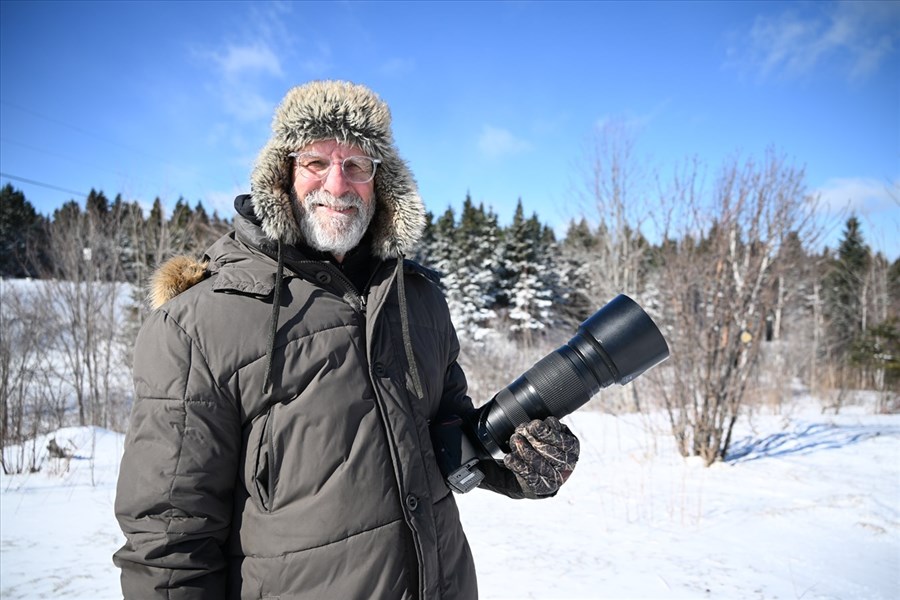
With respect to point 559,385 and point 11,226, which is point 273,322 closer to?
point 559,385

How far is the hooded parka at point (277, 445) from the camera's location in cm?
118

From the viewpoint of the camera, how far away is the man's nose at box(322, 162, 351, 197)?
64.0 inches

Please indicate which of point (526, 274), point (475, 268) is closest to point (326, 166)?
point (526, 274)

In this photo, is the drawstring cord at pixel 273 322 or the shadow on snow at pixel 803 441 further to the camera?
the shadow on snow at pixel 803 441

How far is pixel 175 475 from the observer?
117 cm

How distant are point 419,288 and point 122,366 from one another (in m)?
17.6

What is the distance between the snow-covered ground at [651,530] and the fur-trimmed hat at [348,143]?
238cm

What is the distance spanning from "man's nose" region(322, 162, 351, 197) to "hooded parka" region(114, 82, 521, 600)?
232 mm

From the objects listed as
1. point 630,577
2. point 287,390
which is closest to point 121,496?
point 287,390

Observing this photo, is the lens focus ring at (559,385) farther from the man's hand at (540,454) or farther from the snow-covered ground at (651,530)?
the snow-covered ground at (651,530)

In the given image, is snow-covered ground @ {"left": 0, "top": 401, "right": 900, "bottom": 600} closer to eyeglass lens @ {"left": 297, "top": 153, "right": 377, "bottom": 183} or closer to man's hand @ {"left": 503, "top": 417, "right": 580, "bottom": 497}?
man's hand @ {"left": 503, "top": 417, "right": 580, "bottom": 497}

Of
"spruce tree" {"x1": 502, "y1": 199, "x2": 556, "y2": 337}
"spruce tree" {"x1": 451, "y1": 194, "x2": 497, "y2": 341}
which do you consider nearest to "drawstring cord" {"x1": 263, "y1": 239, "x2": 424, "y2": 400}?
"spruce tree" {"x1": 451, "y1": 194, "x2": 497, "y2": 341}

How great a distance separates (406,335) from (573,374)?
0.59 meters

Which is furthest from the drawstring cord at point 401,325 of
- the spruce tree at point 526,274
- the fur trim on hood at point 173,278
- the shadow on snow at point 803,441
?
the spruce tree at point 526,274
